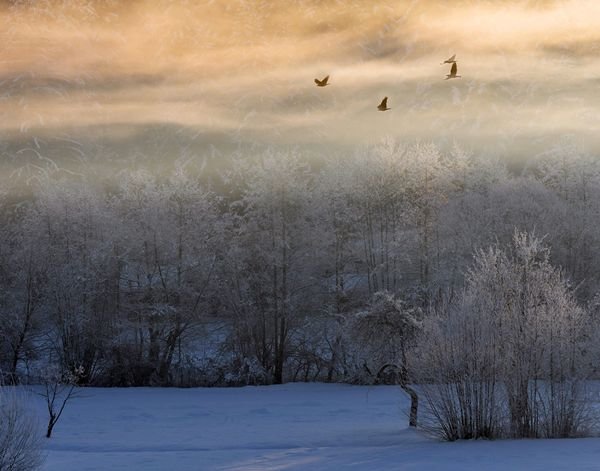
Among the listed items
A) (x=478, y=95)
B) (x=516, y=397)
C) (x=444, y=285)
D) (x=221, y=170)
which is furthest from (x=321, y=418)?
(x=478, y=95)

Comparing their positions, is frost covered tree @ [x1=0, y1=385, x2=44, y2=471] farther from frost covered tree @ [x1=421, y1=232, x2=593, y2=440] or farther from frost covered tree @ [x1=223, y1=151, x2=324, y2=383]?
frost covered tree @ [x1=223, y1=151, x2=324, y2=383]

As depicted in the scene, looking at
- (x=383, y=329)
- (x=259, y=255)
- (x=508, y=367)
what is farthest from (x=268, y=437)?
(x=259, y=255)

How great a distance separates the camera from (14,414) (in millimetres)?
14227

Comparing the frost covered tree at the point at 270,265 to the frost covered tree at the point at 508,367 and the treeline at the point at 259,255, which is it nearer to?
the treeline at the point at 259,255

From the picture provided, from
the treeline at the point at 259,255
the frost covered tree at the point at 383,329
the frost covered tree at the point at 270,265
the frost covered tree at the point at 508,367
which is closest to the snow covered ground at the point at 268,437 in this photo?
the frost covered tree at the point at 508,367

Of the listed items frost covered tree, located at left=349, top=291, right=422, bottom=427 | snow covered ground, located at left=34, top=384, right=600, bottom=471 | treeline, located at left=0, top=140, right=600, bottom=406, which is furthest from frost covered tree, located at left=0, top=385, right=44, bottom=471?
treeline, located at left=0, top=140, right=600, bottom=406

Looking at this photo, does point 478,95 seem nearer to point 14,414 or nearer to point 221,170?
point 221,170

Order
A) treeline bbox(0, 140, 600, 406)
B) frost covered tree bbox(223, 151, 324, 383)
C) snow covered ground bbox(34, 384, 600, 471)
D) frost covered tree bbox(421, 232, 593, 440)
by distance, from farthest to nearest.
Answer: frost covered tree bbox(223, 151, 324, 383), treeline bbox(0, 140, 600, 406), frost covered tree bbox(421, 232, 593, 440), snow covered ground bbox(34, 384, 600, 471)

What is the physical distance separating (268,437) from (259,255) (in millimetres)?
17496

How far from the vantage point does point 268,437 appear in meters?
23.9

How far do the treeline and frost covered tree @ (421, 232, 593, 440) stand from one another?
16.7 m

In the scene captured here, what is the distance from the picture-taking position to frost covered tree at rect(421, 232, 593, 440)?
19359 millimetres

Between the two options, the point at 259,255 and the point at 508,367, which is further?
the point at 259,255

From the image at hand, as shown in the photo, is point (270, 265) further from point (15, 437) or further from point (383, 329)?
point (15, 437)
